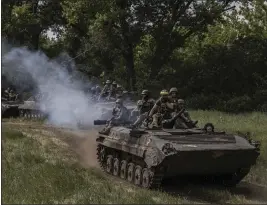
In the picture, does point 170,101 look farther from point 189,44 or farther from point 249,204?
point 189,44

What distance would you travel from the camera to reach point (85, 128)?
22234 mm

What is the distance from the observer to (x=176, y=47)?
1351 inches

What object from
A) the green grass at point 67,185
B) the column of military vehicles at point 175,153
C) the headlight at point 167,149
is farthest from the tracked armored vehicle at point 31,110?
the headlight at point 167,149

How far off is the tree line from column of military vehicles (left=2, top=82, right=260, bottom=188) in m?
15.9

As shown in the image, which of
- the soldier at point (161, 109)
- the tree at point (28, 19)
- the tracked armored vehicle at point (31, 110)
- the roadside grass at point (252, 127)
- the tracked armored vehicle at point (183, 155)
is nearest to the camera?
the tracked armored vehicle at point (183, 155)

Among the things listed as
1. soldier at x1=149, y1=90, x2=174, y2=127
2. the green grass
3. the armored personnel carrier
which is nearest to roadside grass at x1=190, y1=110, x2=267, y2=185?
the green grass

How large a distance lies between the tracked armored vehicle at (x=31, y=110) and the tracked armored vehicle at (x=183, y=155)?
1563cm

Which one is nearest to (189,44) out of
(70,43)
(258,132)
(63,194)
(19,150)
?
(70,43)

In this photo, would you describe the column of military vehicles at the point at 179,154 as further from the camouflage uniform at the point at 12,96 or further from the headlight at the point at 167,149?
the camouflage uniform at the point at 12,96

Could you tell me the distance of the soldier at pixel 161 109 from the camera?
13664 mm

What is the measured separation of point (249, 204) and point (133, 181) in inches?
133

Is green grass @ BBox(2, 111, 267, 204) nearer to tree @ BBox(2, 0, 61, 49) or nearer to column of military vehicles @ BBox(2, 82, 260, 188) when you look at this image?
column of military vehicles @ BBox(2, 82, 260, 188)

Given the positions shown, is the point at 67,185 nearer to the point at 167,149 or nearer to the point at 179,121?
the point at 167,149

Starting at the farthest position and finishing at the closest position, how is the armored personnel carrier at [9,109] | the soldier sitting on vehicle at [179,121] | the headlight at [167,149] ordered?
the armored personnel carrier at [9,109]
the soldier sitting on vehicle at [179,121]
the headlight at [167,149]
